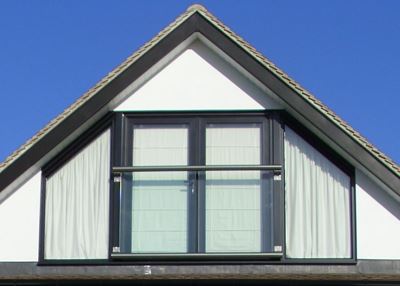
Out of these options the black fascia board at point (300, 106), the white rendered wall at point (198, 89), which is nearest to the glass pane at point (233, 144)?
the white rendered wall at point (198, 89)

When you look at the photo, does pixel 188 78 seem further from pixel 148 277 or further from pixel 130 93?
pixel 148 277

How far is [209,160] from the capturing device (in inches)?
669

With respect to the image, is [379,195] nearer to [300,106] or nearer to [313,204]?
[313,204]

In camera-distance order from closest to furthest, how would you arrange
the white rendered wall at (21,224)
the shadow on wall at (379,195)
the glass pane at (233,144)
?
1. the shadow on wall at (379,195)
2. the white rendered wall at (21,224)
3. the glass pane at (233,144)

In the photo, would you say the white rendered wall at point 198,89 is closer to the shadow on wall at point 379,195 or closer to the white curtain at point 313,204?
the white curtain at point 313,204

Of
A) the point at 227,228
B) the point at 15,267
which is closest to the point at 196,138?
the point at 227,228

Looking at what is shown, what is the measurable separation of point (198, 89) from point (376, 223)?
342 centimetres

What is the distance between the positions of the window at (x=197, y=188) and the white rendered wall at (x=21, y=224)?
1.24 meters

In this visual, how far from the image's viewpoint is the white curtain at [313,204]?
1652 cm

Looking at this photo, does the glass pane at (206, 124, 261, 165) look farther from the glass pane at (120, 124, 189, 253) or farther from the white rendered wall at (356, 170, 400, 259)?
the white rendered wall at (356, 170, 400, 259)

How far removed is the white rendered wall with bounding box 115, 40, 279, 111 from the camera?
17.2m

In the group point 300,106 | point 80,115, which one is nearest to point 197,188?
point 300,106

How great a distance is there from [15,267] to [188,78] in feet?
12.9

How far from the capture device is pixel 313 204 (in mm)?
16766
